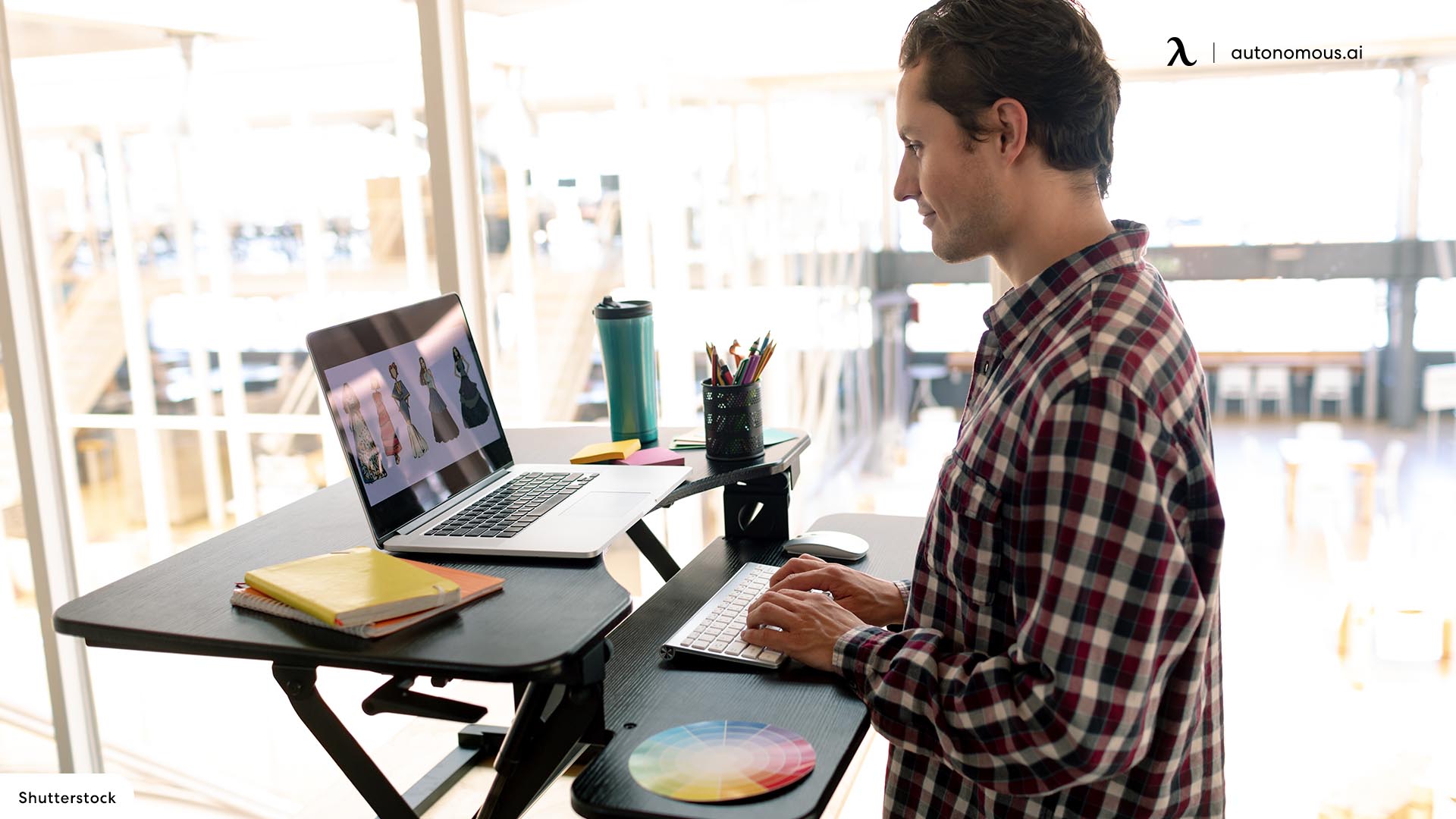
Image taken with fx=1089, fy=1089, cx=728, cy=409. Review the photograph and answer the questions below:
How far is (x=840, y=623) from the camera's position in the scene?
3.84 ft

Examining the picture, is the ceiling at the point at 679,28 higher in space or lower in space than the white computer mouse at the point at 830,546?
higher

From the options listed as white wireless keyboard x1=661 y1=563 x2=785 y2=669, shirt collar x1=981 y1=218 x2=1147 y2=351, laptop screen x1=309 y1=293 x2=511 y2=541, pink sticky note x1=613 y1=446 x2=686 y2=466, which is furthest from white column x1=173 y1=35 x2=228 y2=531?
shirt collar x1=981 y1=218 x2=1147 y2=351

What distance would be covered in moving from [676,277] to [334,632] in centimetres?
212

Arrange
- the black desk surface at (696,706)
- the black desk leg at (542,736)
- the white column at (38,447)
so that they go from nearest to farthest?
the black desk surface at (696,706)
the black desk leg at (542,736)
the white column at (38,447)

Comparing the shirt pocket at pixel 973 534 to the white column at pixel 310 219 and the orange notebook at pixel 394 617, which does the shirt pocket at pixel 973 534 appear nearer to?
the orange notebook at pixel 394 617

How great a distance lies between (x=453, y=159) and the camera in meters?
2.47

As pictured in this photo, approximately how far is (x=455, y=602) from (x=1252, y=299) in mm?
1731

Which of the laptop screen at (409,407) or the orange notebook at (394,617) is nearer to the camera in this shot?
the orange notebook at (394,617)

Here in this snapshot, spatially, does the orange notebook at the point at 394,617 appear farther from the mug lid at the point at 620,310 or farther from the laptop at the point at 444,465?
the mug lid at the point at 620,310

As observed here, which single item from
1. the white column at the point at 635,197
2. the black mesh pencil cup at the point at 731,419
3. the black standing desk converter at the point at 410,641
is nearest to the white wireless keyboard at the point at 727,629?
the black standing desk converter at the point at 410,641

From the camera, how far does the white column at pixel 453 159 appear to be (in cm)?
240

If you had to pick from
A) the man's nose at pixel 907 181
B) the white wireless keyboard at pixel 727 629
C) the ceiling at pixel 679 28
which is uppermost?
the ceiling at pixel 679 28

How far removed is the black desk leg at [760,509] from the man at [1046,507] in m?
0.56

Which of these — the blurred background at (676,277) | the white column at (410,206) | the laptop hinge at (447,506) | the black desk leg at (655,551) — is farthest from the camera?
the white column at (410,206)
